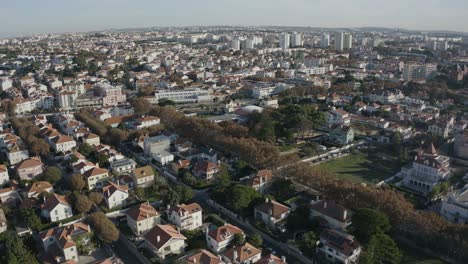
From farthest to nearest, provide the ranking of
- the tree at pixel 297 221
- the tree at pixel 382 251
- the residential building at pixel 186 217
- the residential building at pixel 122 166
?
1. the residential building at pixel 122 166
2. the residential building at pixel 186 217
3. the tree at pixel 297 221
4. the tree at pixel 382 251

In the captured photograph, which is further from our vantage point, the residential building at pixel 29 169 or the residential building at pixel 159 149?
the residential building at pixel 159 149

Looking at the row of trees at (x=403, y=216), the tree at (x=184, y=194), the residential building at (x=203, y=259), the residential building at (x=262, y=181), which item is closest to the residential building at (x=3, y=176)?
the tree at (x=184, y=194)

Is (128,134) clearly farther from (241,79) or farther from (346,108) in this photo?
(241,79)

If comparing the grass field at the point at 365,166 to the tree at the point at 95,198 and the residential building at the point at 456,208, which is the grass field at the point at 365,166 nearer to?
the residential building at the point at 456,208

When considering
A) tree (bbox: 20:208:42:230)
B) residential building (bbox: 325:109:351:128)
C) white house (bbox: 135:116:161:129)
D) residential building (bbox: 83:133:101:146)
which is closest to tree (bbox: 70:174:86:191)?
tree (bbox: 20:208:42:230)

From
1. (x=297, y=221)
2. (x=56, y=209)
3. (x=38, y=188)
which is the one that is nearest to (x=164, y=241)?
(x=297, y=221)

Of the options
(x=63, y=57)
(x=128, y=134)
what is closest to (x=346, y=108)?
(x=128, y=134)
